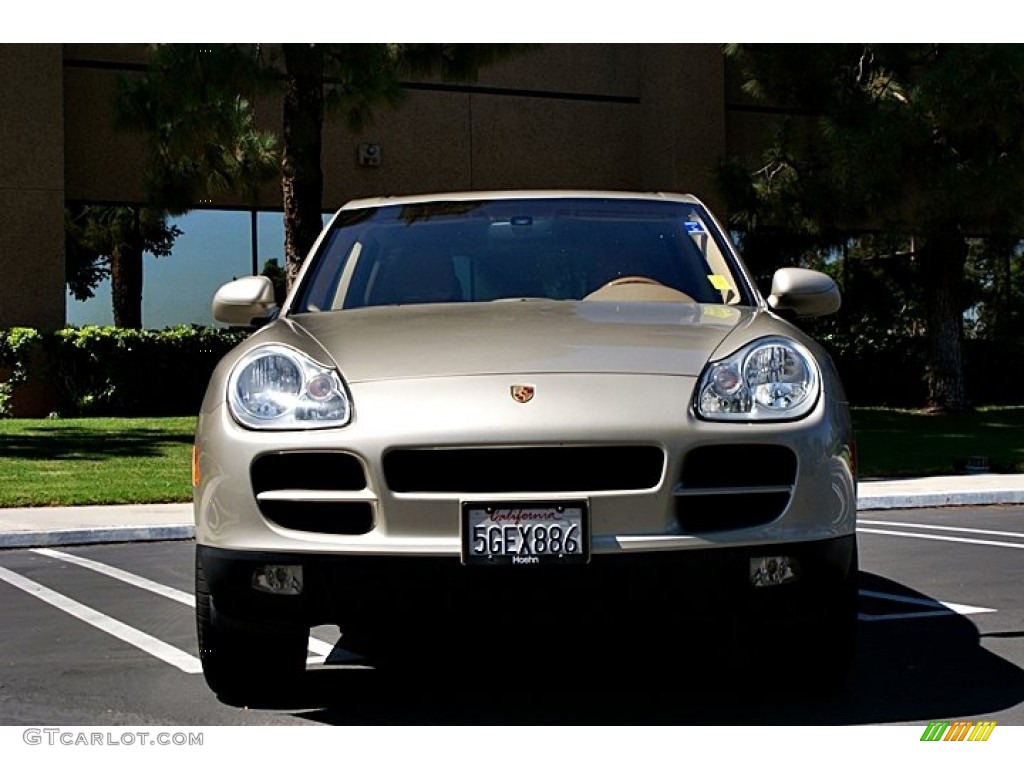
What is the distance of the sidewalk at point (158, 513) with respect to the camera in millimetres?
9984

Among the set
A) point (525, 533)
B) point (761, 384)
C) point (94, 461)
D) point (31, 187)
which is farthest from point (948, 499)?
point (31, 187)

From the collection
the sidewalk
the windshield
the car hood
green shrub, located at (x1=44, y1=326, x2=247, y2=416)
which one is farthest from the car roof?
green shrub, located at (x1=44, y1=326, x2=247, y2=416)

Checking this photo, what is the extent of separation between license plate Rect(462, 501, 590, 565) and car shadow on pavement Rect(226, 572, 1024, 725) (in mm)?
635

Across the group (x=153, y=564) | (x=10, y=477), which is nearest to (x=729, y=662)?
(x=153, y=564)

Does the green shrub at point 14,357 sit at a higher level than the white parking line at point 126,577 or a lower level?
higher

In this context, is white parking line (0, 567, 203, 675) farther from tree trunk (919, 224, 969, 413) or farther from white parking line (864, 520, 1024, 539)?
tree trunk (919, 224, 969, 413)

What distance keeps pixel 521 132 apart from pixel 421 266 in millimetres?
19280

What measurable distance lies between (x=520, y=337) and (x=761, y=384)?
2.34ft

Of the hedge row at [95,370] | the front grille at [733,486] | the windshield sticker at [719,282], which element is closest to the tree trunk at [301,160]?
the hedge row at [95,370]

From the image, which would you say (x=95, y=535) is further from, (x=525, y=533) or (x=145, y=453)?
(x=525, y=533)

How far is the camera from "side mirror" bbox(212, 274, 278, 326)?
5.30 m

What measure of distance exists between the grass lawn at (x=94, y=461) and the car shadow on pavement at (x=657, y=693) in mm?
7410
